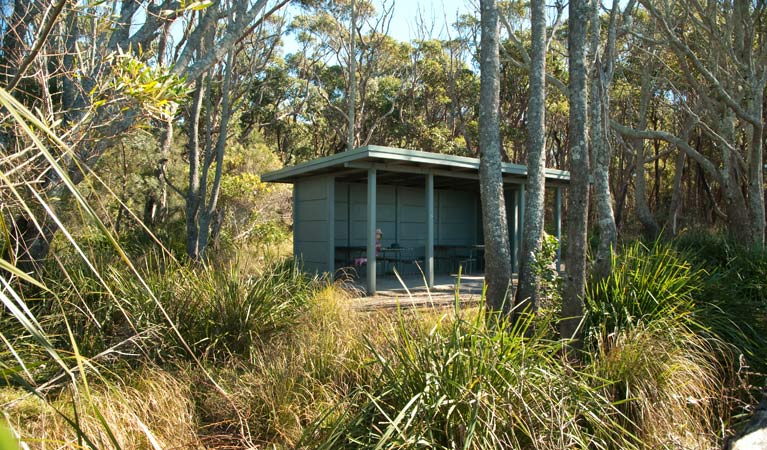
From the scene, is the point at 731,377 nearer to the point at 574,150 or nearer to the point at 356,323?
the point at 574,150

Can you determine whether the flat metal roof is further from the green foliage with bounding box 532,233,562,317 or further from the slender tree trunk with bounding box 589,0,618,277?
the green foliage with bounding box 532,233,562,317

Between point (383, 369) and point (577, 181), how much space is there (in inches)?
113

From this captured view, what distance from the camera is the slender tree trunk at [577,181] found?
511 cm

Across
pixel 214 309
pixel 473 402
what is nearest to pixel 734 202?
pixel 214 309

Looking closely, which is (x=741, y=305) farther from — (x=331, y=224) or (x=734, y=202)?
(x=734, y=202)

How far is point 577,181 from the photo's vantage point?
5250 millimetres

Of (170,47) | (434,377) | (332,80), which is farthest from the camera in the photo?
(332,80)

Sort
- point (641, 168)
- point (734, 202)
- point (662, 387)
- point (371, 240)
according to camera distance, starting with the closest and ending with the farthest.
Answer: point (662, 387) < point (371, 240) < point (734, 202) < point (641, 168)

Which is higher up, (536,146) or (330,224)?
(536,146)

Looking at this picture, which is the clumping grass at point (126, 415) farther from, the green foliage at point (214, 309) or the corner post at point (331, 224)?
the corner post at point (331, 224)

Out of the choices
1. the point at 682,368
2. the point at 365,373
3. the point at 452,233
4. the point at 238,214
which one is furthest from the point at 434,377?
the point at 238,214

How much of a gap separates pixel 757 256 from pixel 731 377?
3867 millimetres

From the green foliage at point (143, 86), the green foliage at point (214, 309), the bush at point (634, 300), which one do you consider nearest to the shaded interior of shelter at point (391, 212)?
the green foliage at point (214, 309)

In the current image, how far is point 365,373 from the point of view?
4.61m
